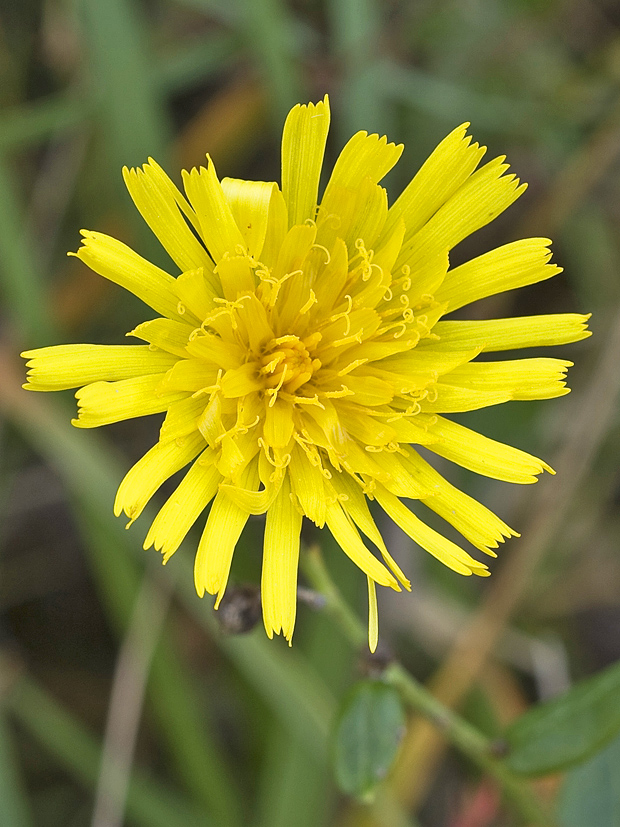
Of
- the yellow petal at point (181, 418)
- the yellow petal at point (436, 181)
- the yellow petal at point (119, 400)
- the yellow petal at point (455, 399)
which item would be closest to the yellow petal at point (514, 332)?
the yellow petal at point (455, 399)

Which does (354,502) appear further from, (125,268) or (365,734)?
(125,268)

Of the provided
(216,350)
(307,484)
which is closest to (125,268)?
(216,350)

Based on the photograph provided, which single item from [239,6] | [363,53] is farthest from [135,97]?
[363,53]

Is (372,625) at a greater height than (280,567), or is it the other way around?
(280,567)

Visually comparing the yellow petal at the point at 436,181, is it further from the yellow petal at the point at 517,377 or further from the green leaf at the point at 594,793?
the green leaf at the point at 594,793

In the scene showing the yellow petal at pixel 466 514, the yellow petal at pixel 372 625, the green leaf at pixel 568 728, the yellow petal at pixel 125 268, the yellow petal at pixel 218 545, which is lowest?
the green leaf at pixel 568 728

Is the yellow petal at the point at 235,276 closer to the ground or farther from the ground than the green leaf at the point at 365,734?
farther from the ground

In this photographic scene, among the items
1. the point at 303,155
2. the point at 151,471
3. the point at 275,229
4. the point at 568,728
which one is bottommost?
the point at 568,728
